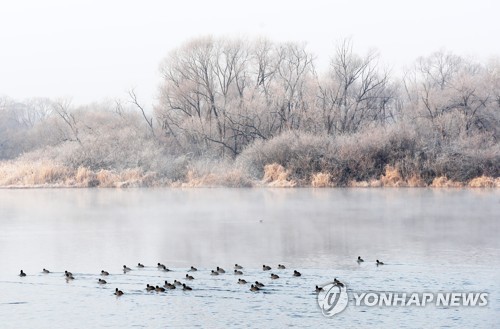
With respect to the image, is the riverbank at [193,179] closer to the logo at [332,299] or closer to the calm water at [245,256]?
the calm water at [245,256]

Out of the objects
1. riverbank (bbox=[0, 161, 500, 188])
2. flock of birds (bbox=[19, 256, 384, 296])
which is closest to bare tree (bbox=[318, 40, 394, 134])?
riverbank (bbox=[0, 161, 500, 188])

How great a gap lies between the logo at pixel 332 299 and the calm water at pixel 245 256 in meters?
0.17

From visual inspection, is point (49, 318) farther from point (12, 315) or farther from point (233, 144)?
point (233, 144)

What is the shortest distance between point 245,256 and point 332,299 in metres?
5.31

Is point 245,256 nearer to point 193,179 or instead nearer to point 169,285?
point 169,285

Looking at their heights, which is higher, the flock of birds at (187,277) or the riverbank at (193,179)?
the riverbank at (193,179)

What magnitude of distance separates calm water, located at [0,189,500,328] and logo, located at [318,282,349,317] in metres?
0.17

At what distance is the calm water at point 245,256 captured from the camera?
13.6m

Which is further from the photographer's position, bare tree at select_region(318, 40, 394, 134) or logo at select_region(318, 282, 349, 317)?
bare tree at select_region(318, 40, 394, 134)

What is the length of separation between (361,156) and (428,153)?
353 centimetres

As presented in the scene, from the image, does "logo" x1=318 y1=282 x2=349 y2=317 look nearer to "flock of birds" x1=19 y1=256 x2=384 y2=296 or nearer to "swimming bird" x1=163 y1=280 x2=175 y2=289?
"flock of birds" x1=19 y1=256 x2=384 y2=296

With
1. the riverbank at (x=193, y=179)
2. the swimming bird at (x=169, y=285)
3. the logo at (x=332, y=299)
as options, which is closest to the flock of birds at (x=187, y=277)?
the swimming bird at (x=169, y=285)

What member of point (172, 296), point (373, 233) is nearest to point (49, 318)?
point (172, 296)

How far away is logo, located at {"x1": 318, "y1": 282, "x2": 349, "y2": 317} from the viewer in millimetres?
13719
